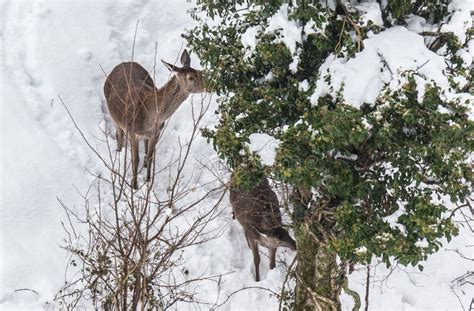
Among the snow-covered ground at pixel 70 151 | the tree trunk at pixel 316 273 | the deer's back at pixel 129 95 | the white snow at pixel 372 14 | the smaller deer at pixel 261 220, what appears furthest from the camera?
the deer's back at pixel 129 95

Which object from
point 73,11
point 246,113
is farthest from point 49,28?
point 246,113

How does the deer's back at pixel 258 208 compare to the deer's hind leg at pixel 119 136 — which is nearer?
the deer's back at pixel 258 208

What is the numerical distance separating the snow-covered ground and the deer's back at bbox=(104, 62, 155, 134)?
0.73 meters

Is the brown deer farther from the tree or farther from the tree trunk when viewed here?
the tree trunk

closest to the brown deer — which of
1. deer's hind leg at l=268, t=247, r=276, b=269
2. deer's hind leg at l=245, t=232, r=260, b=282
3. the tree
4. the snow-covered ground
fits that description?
the snow-covered ground

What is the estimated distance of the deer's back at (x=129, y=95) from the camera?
8258 millimetres

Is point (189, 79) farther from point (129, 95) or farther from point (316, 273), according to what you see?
point (316, 273)

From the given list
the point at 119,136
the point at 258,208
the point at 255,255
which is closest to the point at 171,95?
the point at 119,136

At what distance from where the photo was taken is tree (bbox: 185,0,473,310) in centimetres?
426

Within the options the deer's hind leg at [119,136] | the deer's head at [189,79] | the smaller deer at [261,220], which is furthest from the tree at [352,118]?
the deer's hind leg at [119,136]

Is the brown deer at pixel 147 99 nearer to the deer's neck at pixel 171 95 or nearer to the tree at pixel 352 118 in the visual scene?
the deer's neck at pixel 171 95

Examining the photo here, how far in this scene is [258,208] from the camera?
291 inches

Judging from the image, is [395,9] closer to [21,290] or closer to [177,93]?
[177,93]

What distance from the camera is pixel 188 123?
31.5 ft
